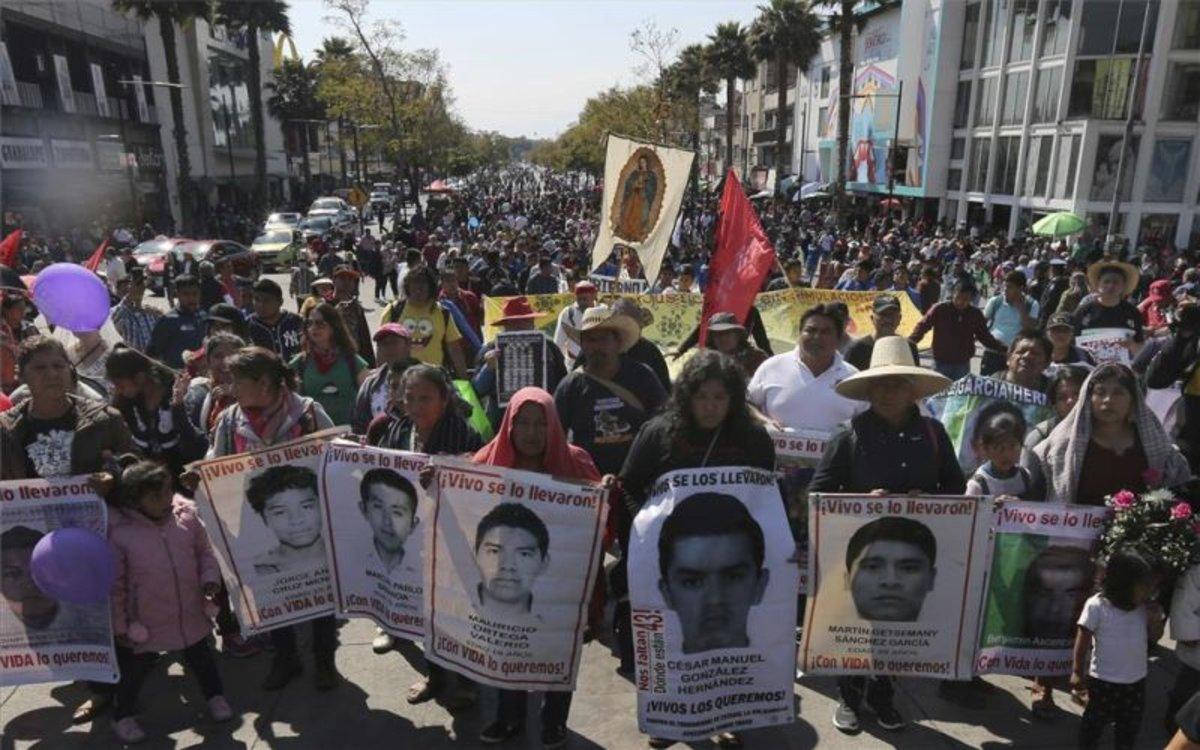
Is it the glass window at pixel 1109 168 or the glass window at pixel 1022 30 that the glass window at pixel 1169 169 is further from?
the glass window at pixel 1022 30

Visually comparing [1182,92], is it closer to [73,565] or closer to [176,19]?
[73,565]

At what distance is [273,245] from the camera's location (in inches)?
1100

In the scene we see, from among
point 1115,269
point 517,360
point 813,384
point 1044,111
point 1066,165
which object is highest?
point 1044,111

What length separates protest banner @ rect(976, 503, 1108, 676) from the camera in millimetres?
3777

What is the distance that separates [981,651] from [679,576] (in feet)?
5.20

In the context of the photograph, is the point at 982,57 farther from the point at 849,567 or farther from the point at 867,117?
Answer: the point at 849,567

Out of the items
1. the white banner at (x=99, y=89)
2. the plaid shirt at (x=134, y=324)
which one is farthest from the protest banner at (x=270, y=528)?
the white banner at (x=99, y=89)

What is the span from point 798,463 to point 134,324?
21.6ft

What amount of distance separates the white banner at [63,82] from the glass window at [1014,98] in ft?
133

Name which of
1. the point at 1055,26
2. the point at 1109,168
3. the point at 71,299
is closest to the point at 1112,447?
the point at 71,299

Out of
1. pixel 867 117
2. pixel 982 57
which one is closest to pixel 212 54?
pixel 867 117

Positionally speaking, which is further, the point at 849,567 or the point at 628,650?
the point at 628,650

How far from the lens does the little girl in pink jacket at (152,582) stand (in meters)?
3.79

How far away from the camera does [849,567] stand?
3695 millimetres
